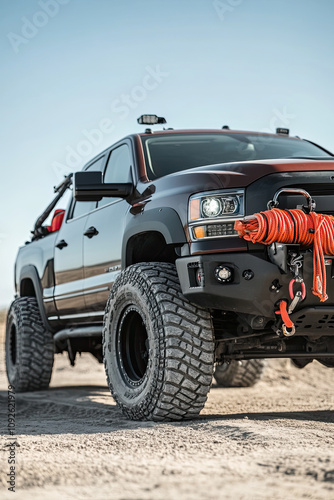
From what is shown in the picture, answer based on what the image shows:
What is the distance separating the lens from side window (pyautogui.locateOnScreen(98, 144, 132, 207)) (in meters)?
5.96

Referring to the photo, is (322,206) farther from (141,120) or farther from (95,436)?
(141,120)

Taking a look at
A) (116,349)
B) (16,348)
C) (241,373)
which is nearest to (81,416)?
(116,349)

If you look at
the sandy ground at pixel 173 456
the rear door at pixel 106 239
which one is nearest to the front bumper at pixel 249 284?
the sandy ground at pixel 173 456

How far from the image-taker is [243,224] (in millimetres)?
4211

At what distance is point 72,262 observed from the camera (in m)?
6.79

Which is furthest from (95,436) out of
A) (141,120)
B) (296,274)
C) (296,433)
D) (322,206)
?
(141,120)

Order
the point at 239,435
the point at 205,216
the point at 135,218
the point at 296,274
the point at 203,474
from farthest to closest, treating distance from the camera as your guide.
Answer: the point at 135,218 → the point at 205,216 → the point at 296,274 → the point at 239,435 → the point at 203,474

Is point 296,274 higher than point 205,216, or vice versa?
point 205,216

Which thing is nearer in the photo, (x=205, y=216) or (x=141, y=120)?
(x=205, y=216)

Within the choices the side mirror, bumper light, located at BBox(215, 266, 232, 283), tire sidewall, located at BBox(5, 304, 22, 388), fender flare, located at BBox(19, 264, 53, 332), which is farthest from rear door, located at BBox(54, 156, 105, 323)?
bumper light, located at BBox(215, 266, 232, 283)

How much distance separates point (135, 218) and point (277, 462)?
8.10ft

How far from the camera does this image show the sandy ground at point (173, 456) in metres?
2.75

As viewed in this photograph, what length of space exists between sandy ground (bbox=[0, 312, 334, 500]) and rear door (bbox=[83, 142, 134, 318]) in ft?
3.20

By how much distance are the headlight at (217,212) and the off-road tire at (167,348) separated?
459mm
